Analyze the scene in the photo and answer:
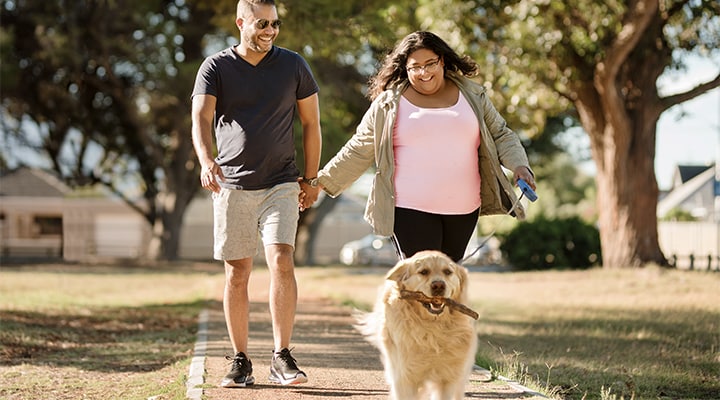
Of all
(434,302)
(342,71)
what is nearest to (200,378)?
(434,302)

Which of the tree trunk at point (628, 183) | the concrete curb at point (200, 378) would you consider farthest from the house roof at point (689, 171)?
the concrete curb at point (200, 378)

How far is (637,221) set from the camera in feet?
69.2

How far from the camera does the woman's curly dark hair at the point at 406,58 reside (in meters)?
5.68

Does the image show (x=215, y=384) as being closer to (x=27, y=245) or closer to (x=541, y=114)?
(x=541, y=114)

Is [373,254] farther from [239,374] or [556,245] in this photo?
[239,374]

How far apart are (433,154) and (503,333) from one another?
5881mm

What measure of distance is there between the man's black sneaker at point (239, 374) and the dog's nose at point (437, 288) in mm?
1873

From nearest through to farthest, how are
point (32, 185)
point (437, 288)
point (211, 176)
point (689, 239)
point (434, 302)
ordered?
point (437, 288) → point (434, 302) → point (211, 176) → point (689, 239) → point (32, 185)

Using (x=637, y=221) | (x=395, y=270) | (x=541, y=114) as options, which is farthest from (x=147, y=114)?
(x=395, y=270)

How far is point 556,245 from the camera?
26.5m

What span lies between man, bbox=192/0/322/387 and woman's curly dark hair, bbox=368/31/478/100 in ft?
2.17

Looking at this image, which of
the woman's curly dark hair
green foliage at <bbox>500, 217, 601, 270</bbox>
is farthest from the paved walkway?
green foliage at <bbox>500, 217, 601, 270</bbox>

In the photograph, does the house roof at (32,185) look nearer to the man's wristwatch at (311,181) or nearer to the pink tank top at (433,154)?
the man's wristwatch at (311,181)

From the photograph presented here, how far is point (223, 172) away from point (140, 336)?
522 centimetres
